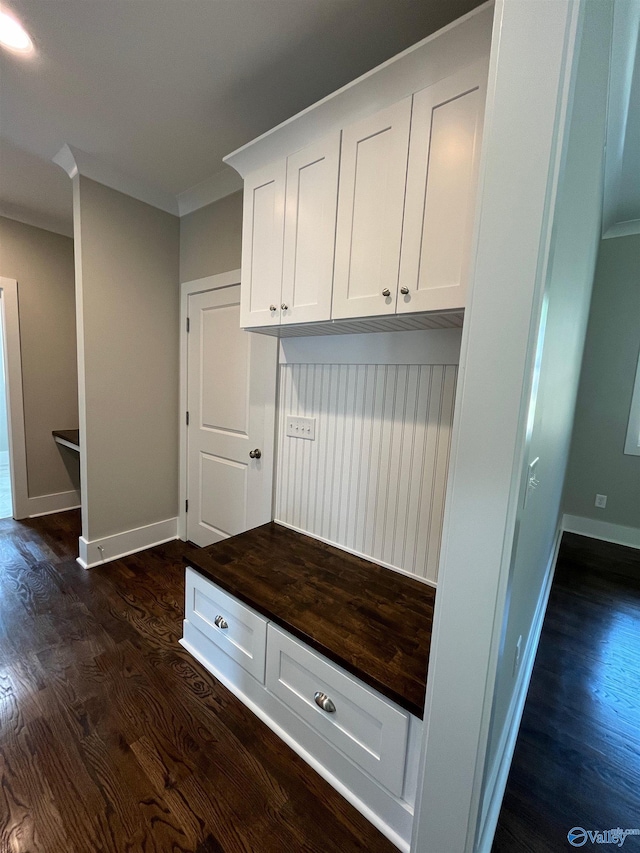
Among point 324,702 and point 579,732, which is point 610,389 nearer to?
point 579,732

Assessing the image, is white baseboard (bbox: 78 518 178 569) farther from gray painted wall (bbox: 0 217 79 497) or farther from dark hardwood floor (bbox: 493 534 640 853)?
dark hardwood floor (bbox: 493 534 640 853)

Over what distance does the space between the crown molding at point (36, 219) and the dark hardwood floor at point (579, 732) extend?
179 inches

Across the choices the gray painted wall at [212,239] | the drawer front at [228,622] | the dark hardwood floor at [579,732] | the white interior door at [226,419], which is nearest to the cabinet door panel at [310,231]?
the white interior door at [226,419]

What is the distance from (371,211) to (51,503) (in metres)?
3.79

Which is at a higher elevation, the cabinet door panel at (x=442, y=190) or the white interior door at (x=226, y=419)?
the cabinet door panel at (x=442, y=190)

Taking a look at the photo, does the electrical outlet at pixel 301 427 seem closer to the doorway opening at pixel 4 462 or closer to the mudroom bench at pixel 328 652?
the mudroom bench at pixel 328 652

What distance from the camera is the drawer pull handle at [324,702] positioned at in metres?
1.22

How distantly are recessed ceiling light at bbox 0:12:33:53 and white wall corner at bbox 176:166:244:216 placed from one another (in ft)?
3.24

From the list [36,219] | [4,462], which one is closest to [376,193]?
[36,219]

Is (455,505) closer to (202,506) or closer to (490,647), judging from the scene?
(490,647)

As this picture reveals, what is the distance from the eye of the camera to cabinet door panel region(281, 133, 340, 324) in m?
1.40

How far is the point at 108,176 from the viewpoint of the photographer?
2.27 metres

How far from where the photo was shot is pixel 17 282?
9.93 ft

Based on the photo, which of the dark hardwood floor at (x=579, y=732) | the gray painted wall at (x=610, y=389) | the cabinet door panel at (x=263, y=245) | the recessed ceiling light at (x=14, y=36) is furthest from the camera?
the gray painted wall at (x=610, y=389)
